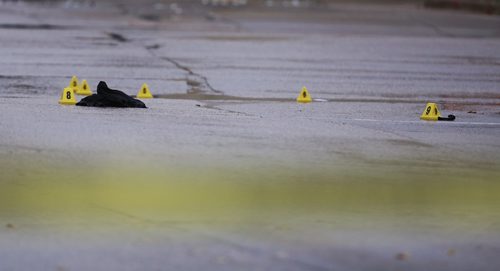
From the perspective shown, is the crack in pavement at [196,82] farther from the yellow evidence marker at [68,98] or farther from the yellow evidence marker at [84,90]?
the yellow evidence marker at [68,98]

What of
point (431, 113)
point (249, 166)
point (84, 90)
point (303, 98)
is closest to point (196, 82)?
point (84, 90)

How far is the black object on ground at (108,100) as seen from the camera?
1515 cm

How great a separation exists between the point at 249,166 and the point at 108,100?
4.78 m

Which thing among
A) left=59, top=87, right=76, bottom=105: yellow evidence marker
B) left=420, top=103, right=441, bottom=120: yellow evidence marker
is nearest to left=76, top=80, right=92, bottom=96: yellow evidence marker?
left=59, top=87, right=76, bottom=105: yellow evidence marker

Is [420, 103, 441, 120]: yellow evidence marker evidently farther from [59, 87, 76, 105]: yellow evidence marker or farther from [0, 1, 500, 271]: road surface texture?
[59, 87, 76, 105]: yellow evidence marker

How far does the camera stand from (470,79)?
21.5 metres

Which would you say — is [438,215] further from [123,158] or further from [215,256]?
[123,158]

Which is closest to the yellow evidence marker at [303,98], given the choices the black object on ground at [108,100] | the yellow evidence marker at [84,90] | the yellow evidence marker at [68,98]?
the black object on ground at [108,100]

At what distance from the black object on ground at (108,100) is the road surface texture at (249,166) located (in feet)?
0.82

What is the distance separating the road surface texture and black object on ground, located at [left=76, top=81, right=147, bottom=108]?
0.82 ft

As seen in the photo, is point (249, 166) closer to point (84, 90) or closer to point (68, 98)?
point (68, 98)

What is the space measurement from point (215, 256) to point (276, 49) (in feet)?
68.1

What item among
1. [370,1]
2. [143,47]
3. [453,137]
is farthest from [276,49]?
[370,1]

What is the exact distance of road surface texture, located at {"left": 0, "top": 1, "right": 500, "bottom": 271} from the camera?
25.3 ft
